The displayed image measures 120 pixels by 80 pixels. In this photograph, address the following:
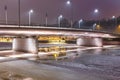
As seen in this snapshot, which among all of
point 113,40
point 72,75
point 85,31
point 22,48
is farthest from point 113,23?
point 72,75

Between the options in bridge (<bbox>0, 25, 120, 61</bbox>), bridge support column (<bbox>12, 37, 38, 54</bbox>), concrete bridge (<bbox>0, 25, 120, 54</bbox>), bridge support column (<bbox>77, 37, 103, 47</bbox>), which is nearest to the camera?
concrete bridge (<bbox>0, 25, 120, 54</bbox>)

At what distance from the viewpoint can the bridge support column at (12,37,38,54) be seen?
190ft

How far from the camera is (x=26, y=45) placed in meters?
60.2

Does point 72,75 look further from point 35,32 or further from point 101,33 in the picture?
point 101,33

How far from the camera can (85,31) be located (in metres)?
74.3

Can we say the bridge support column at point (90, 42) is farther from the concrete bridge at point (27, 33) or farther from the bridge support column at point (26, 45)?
the bridge support column at point (26, 45)

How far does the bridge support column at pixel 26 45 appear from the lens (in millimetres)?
58031

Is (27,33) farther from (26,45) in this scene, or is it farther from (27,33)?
(26,45)

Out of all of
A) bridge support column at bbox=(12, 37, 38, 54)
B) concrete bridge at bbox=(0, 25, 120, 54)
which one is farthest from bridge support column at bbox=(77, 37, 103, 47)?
bridge support column at bbox=(12, 37, 38, 54)

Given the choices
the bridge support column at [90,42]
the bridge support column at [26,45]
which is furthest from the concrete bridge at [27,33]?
the bridge support column at [90,42]

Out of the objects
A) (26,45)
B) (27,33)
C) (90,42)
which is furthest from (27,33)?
(90,42)

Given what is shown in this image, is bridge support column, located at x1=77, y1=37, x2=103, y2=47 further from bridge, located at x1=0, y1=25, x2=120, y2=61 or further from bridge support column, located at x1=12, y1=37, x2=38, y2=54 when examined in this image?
bridge support column, located at x1=12, y1=37, x2=38, y2=54

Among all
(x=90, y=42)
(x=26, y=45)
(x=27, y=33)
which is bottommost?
(x=26, y=45)

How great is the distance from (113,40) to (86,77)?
361 feet
